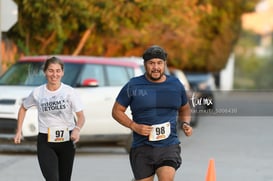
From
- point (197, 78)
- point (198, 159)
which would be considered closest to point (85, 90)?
point (198, 159)

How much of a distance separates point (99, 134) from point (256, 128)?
9.71 meters

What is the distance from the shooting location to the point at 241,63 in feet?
448

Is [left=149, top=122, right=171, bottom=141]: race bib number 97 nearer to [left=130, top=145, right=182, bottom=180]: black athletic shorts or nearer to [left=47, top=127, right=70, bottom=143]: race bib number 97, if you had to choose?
[left=130, top=145, right=182, bottom=180]: black athletic shorts

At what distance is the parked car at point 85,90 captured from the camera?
52.2 ft

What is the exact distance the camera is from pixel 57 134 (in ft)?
30.0

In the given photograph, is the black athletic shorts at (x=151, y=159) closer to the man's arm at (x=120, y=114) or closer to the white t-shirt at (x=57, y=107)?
the man's arm at (x=120, y=114)

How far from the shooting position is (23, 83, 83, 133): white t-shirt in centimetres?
926

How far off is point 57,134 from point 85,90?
7319 mm

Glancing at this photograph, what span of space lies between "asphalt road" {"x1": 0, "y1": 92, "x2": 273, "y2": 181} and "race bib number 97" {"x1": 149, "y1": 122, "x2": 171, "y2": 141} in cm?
492

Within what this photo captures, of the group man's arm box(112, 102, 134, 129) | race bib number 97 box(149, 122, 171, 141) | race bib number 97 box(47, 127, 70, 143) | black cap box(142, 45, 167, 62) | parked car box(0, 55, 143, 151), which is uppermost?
black cap box(142, 45, 167, 62)

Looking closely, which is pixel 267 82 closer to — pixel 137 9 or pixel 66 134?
pixel 137 9

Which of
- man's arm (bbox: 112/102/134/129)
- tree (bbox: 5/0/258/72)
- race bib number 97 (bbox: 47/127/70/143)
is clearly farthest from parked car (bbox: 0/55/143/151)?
man's arm (bbox: 112/102/134/129)

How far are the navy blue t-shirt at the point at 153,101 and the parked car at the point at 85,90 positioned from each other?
7.39m

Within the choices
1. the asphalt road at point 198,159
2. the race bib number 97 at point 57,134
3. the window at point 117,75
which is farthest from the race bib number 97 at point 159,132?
the window at point 117,75
